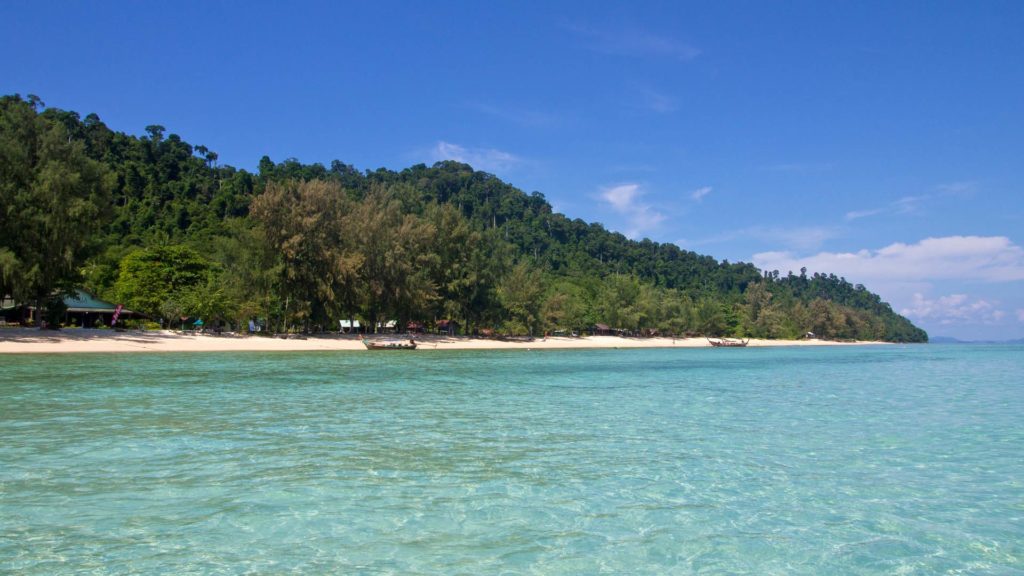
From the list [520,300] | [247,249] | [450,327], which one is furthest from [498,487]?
[520,300]

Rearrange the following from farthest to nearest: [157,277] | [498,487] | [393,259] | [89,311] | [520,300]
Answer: [520,300] < [393,259] < [89,311] < [157,277] < [498,487]

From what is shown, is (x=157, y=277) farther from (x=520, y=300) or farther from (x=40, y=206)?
(x=520, y=300)

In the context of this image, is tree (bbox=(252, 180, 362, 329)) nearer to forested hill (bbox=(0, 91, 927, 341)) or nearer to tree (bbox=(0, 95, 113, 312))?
forested hill (bbox=(0, 91, 927, 341))

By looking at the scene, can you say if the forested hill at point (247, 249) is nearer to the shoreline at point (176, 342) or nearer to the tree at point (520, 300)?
the tree at point (520, 300)

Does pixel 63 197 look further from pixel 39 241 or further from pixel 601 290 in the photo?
pixel 601 290

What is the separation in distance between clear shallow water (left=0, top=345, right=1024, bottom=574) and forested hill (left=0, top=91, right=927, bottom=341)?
101 ft

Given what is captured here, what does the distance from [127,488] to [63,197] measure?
44551 mm

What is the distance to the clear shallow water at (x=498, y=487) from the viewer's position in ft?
23.4

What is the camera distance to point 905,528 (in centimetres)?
829

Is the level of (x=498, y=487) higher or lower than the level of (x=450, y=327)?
lower

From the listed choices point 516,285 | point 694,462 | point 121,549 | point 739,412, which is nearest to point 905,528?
point 694,462

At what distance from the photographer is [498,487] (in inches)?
393

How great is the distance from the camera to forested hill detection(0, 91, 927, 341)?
Result: 45.5 metres

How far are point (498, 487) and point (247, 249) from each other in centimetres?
5748
